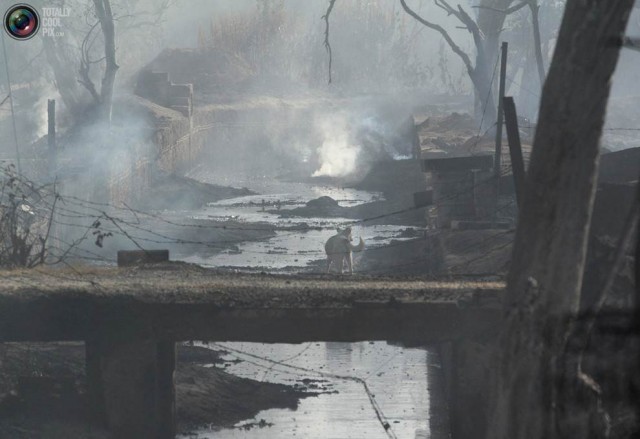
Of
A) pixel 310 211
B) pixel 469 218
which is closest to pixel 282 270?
Answer: pixel 469 218

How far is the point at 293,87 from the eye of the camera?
67000mm

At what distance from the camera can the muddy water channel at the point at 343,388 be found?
14.6 meters

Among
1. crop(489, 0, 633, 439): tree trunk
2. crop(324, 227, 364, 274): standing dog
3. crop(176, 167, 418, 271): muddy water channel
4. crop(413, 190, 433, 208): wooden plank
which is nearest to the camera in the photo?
crop(489, 0, 633, 439): tree trunk

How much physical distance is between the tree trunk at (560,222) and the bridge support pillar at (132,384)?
6.48 metres

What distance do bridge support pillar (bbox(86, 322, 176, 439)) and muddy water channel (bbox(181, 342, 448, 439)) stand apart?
36.0 inches

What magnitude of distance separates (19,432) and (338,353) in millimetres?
6200

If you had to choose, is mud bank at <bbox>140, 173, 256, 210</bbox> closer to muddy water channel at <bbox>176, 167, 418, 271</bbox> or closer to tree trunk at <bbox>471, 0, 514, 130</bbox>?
muddy water channel at <bbox>176, 167, 418, 271</bbox>

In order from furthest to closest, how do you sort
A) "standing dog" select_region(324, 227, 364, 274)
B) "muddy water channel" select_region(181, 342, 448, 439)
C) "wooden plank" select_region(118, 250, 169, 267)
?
"standing dog" select_region(324, 227, 364, 274)
"wooden plank" select_region(118, 250, 169, 267)
"muddy water channel" select_region(181, 342, 448, 439)

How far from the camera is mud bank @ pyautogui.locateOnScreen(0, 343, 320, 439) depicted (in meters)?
13.9

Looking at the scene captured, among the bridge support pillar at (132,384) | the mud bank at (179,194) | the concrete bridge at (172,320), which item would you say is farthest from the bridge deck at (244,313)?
the mud bank at (179,194)

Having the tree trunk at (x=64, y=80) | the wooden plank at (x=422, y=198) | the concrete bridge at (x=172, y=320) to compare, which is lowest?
the concrete bridge at (x=172, y=320)

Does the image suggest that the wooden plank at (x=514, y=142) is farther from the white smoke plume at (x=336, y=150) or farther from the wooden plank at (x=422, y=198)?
the white smoke plume at (x=336, y=150)

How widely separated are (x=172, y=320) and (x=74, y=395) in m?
2.32

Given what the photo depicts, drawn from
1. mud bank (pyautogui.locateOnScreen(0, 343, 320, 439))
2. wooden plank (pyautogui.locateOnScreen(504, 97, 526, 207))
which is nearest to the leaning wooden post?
wooden plank (pyautogui.locateOnScreen(504, 97, 526, 207))
